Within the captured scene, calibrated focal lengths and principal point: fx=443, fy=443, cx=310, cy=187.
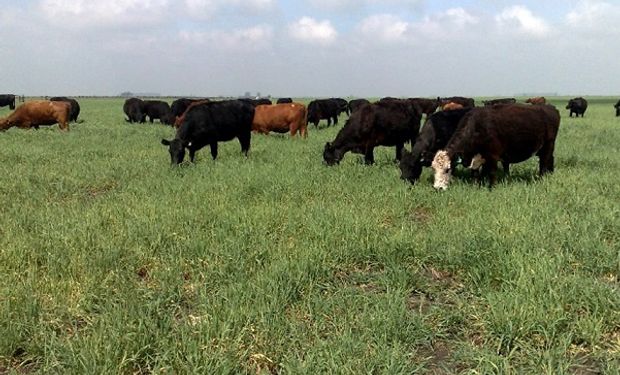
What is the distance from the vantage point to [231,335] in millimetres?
3207

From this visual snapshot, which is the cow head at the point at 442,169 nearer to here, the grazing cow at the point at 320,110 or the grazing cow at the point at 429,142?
the grazing cow at the point at 429,142

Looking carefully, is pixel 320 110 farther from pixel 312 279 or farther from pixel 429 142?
pixel 312 279

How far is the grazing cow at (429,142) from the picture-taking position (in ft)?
30.2

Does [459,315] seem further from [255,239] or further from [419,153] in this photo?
[419,153]

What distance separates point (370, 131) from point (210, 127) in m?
4.48

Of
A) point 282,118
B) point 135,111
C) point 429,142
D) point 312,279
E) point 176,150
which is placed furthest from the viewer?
Result: point 135,111

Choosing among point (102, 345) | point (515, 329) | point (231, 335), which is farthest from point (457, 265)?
point (102, 345)

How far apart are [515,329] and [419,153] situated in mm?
6359

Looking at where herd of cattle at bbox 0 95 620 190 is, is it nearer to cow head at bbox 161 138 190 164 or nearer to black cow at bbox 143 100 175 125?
cow head at bbox 161 138 190 164

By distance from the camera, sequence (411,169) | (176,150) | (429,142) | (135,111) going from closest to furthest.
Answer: (411,169), (429,142), (176,150), (135,111)

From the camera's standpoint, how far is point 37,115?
21406mm

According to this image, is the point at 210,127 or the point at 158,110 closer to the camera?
the point at 210,127

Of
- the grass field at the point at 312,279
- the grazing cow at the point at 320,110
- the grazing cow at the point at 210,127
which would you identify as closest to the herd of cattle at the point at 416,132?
the grazing cow at the point at 210,127

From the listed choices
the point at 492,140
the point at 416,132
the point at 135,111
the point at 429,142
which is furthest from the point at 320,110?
the point at 492,140
